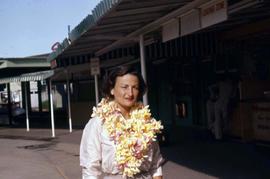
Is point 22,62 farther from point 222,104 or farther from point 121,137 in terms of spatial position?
point 121,137

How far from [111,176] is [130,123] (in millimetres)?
368

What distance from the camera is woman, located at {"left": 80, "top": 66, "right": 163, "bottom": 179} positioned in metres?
3.30

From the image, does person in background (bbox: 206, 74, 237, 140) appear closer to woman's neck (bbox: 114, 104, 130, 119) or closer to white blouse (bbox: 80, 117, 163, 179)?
woman's neck (bbox: 114, 104, 130, 119)

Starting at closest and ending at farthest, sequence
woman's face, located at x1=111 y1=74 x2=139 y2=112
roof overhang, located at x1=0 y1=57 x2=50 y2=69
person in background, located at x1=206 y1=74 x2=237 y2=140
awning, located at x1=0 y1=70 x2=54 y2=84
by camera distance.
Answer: woman's face, located at x1=111 y1=74 x2=139 y2=112, person in background, located at x1=206 y1=74 x2=237 y2=140, awning, located at x1=0 y1=70 x2=54 y2=84, roof overhang, located at x1=0 y1=57 x2=50 y2=69

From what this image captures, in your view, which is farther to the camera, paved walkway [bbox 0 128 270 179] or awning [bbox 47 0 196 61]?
paved walkway [bbox 0 128 270 179]

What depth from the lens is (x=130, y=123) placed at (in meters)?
3.38

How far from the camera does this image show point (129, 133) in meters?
3.39

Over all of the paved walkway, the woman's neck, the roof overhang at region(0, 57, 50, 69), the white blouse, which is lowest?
the paved walkway

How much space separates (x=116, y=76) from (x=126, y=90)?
126mm

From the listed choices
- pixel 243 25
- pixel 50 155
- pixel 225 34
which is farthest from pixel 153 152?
pixel 50 155

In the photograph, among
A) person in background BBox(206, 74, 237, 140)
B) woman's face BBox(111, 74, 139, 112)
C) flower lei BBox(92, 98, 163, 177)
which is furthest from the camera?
person in background BBox(206, 74, 237, 140)

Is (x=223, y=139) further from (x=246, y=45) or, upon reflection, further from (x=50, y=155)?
(x=50, y=155)

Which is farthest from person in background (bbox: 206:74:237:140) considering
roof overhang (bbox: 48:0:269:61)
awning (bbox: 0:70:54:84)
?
awning (bbox: 0:70:54:84)

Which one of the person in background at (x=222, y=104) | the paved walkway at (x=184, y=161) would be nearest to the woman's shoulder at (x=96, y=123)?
the paved walkway at (x=184, y=161)
